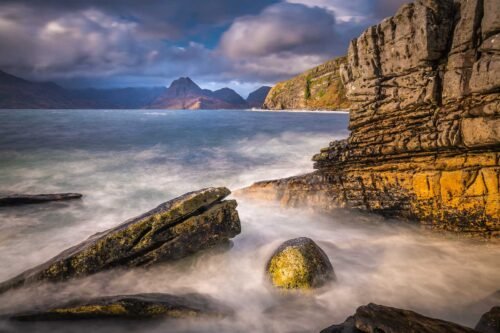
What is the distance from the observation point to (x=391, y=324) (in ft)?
14.1

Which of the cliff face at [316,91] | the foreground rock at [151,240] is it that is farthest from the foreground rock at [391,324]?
the cliff face at [316,91]

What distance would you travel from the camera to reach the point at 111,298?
610 cm

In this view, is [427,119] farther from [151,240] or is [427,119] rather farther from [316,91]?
[316,91]

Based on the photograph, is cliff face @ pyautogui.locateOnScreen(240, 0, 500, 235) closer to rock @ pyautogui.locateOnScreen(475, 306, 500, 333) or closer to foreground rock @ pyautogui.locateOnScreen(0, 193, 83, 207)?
rock @ pyautogui.locateOnScreen(475, 306, 500, 333)

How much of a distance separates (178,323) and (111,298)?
1.54 metres

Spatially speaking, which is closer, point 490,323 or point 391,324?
point 391,324

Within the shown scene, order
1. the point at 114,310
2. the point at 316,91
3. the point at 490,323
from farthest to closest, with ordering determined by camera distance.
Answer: the point at 316,91
the point at 114,310
the point at 490,323

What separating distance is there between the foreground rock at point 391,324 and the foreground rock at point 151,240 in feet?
15.8

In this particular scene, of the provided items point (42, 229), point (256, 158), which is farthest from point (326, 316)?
point (256, 158)

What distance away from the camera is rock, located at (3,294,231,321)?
5836 mm

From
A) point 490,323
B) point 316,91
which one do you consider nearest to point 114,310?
point 490,323

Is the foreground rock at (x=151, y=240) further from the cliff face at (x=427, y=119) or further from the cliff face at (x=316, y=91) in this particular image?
the cliff face at (x=316, y=91)

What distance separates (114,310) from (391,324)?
5094 mm

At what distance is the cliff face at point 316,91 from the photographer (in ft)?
412
